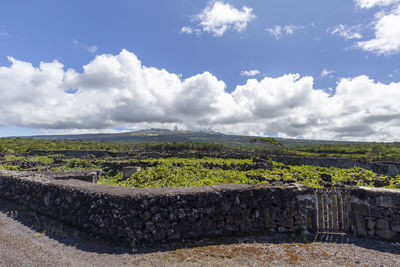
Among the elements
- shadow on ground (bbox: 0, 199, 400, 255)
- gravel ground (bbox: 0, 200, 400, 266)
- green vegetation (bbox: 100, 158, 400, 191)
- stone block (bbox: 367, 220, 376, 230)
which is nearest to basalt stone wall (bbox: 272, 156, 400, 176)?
green vegetation (bbox: 100, 158, 400, 191)

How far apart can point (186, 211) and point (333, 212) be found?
4.63 metres

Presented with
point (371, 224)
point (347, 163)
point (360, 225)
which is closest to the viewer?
point (371, 224)

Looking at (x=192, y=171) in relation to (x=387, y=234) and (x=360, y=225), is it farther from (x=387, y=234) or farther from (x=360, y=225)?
(x=387, y=234)

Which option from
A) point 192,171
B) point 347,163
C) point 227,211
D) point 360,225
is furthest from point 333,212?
point 347,163

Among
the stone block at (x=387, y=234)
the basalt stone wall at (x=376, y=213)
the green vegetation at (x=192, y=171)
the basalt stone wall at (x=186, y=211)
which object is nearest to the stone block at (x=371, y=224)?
the basalt stone wall at (x=376, y=213)

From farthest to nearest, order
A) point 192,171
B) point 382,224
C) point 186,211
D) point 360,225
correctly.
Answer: point 192,171, point 360,225, point 382,224, point 186,211

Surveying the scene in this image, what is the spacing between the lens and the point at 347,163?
36.6 metres

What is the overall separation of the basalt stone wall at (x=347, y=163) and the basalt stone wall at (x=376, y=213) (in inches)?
1236

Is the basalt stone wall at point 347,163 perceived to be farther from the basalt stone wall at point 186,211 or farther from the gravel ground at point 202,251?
the basalt stone wall at point 186,211

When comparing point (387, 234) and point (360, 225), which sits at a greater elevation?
point (360, 225)

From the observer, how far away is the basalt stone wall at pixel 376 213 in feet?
19.3

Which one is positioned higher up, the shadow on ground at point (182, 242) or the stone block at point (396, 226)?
the stone block at point (396, 226)

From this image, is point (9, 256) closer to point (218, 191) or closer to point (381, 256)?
point (218, 191)

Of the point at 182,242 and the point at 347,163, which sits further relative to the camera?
the point at 347,163
